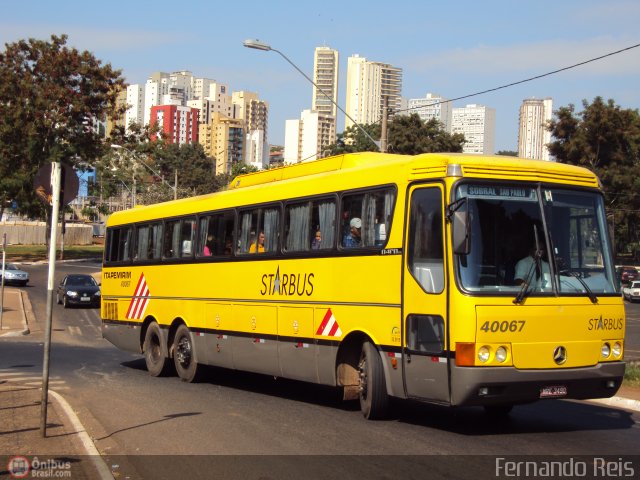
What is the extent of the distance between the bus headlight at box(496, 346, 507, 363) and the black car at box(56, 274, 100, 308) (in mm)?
33872

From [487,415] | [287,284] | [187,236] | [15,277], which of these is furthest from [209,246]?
[15,277]

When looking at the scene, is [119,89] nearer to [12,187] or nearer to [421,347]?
[12,187]

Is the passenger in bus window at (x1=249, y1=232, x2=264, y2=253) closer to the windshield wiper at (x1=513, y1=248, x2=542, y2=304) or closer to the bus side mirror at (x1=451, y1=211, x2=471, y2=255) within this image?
the bus side mirror at (x1=451, y1=211, x2=471, y2=255)

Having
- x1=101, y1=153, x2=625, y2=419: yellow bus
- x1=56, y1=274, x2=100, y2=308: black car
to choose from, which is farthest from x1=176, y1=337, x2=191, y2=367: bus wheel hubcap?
x1=56, y1=274, x2=100, y2=308: black car

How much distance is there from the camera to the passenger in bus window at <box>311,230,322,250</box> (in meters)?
12.4

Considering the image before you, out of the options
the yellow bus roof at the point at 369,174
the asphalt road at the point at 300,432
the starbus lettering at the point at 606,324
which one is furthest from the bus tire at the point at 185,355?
the starbus lettering at the point at 606,324

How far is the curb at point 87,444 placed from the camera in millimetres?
8381

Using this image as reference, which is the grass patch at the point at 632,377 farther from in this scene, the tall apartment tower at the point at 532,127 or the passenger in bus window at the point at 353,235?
the tall apartment tower at the point at 532,127

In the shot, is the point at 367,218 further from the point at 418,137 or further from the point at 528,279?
the point at 418,137

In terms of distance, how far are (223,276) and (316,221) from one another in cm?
316

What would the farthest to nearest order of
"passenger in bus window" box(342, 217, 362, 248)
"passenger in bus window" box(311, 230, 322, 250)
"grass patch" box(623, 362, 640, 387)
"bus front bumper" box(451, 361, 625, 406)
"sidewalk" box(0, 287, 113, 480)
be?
"grass patch" box(623, 362, 640, 387)
"passenger in bus window" box(311, 230, 322, 250)
"passenger in bus window" box(342, 217, 362, 248)
"bus front bumper" box(451, 361, 625, 406)
"sidewalk" box(0, 287, 113, 480)

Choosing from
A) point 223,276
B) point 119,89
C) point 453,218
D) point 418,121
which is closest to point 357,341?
point 453,218

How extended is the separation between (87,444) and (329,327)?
150 inches

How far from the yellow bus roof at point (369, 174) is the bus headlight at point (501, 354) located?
1.98 m
